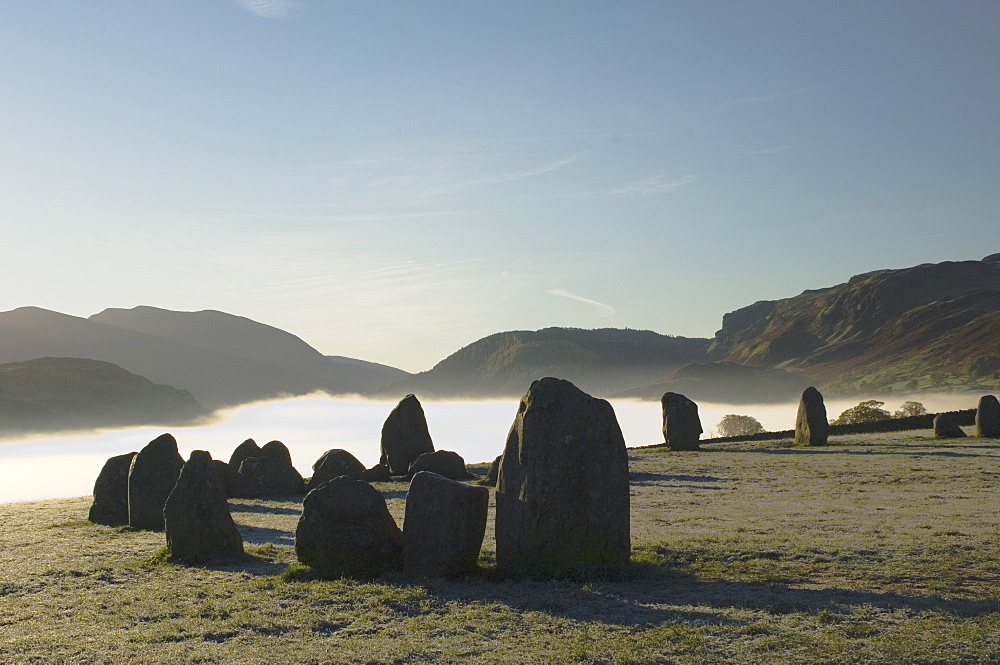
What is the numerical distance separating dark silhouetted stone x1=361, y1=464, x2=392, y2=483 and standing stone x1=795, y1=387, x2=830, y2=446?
67.7 feet

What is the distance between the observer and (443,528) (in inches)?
532

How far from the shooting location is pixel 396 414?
121 feet

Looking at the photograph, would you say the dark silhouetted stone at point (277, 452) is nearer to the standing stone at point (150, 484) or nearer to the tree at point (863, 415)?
the standing stone at point (150, 484)

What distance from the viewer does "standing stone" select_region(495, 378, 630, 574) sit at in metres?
13.2

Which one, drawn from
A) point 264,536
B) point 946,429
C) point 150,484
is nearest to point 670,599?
point 264,536

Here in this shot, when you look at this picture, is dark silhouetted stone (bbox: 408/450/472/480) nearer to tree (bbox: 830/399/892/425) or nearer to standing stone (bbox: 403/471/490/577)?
standing stone (bbox: 403/471/490/577)

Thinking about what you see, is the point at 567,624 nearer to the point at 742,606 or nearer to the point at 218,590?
the point at 742,606

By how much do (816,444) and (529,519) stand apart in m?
31.4

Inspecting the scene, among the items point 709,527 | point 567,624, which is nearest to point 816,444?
point 709,527

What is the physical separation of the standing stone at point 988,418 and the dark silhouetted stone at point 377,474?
28.6 metres

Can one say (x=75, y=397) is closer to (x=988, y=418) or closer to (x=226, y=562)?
(x=988, y=418)

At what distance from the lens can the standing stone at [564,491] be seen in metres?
13.2

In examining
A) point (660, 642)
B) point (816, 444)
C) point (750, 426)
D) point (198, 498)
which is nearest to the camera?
point (660, 642)

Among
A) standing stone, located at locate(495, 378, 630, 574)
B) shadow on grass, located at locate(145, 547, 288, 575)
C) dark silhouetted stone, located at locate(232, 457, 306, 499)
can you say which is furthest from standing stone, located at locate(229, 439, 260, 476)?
standing stone, located at locate(495, 378, 630, 574)
